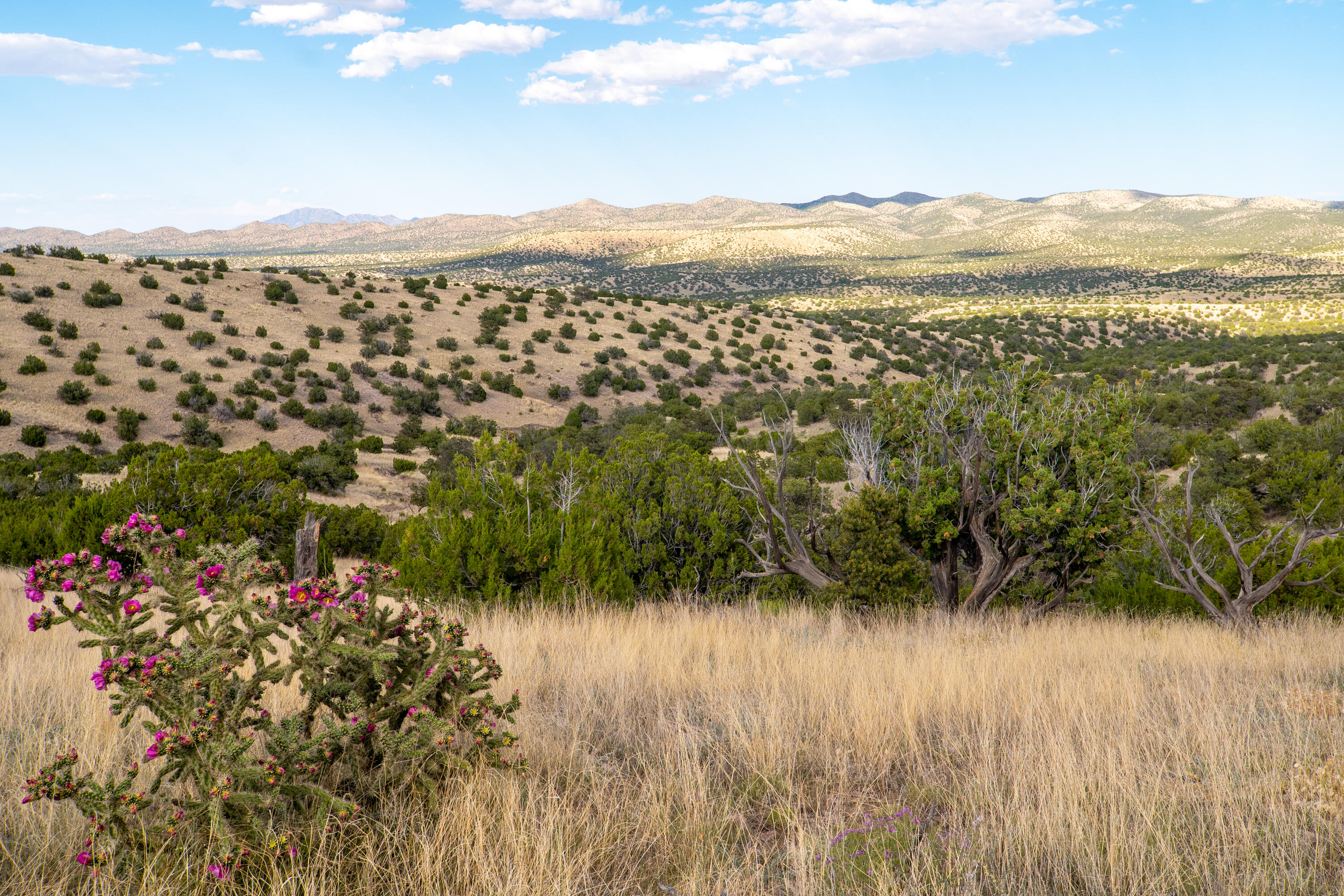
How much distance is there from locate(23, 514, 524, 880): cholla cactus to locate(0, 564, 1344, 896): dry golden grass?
0.17m

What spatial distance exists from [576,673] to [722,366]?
36883 millimetres

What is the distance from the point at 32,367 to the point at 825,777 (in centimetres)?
3096

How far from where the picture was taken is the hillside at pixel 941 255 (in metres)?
97.3

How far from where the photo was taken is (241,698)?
8.69 feet

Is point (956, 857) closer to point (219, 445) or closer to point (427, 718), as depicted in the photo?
point (427, 718)

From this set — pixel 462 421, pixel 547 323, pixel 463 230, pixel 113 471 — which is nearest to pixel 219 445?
pixel 113 471

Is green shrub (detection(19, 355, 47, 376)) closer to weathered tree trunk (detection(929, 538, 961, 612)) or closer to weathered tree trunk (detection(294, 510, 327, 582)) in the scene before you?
weathered tree trunk (detection(294, 510, 327, 582))

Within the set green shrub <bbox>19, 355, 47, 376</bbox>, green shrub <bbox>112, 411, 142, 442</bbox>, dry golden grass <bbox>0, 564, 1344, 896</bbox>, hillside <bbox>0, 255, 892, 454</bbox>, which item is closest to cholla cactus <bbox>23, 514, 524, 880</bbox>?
dry golden grass <bbox>0, 564, 1344, 896</bbox>

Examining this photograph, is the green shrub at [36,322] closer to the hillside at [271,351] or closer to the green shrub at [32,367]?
the hillside at [271,351]

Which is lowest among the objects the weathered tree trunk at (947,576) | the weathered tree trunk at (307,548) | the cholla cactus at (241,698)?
the weathered tree trunk at (947,576)

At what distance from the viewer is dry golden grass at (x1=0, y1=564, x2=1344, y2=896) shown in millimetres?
2725

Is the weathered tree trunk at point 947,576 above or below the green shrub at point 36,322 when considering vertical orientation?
below

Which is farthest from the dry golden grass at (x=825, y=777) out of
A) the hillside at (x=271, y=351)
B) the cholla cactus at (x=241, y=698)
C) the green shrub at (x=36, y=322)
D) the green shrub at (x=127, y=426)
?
the green shrub at (x=36, y=322)

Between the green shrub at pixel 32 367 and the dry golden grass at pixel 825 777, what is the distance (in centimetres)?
2576
